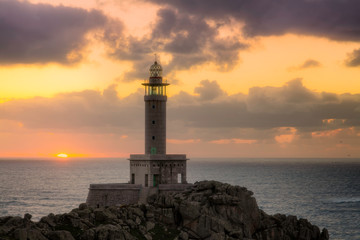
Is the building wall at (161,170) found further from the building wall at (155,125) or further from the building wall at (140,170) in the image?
the building wall at (155,125)

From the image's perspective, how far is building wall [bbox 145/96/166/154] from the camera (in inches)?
3000

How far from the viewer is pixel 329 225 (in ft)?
318

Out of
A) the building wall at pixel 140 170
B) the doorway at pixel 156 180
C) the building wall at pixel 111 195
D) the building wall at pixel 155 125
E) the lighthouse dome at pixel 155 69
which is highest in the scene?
the lighthouse dome at pixel 155 69

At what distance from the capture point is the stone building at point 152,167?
69438 millimetres

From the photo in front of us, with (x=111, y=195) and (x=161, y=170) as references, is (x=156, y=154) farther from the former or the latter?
(x=111, y=195)

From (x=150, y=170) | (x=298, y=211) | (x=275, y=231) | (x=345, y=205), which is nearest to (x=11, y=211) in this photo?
(x=150, y=170)

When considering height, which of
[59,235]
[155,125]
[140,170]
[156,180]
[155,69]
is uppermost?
[155,69]

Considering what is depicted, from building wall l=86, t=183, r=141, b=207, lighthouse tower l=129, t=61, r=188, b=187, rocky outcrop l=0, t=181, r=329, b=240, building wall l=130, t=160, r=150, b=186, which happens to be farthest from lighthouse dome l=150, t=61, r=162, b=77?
rocky outcrop l=0, t=181, r=329, b=240

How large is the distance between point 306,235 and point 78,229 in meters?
29.6

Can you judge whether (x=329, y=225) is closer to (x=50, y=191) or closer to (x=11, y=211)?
(x=11, y=211)

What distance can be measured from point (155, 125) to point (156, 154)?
5588mm

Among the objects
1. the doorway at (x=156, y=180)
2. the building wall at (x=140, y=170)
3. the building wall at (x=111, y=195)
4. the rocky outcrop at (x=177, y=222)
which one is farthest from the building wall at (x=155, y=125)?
the rocky outcrop at (x=177, y=222)

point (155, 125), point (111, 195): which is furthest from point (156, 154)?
point (111, 195)

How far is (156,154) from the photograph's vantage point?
7225 cm
